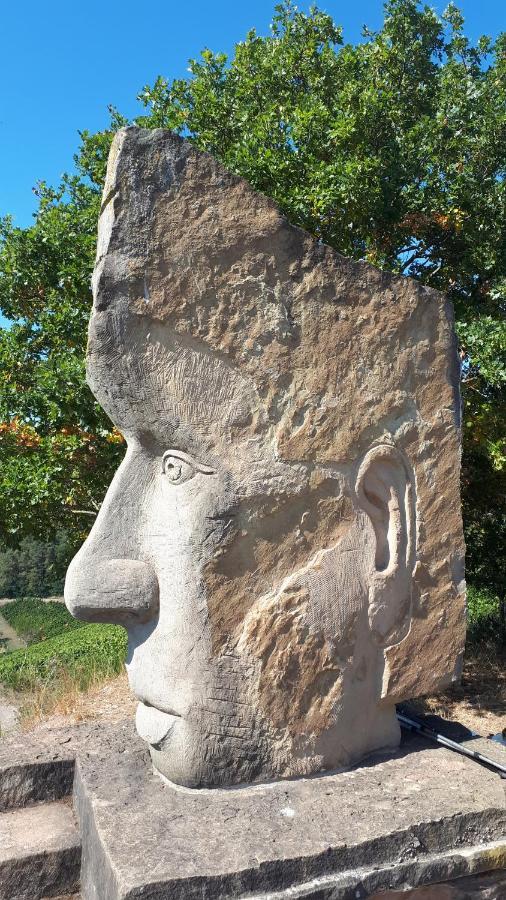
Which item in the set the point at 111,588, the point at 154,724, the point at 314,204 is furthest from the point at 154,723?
the point at 314,204

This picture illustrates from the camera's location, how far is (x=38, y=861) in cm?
266

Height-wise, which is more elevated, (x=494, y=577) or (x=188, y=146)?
(x=188, y=146)

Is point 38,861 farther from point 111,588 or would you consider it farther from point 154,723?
point 111,588

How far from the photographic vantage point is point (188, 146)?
2568mm

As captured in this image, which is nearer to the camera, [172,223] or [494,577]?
[172,223]

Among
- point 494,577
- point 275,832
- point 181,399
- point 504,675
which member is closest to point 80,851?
point 275,832

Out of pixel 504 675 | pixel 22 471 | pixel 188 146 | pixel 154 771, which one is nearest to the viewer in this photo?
pixel 188 146

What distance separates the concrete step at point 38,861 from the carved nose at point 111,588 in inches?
33.0

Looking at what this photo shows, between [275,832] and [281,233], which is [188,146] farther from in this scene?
[275,832]

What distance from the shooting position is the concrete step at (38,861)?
2621mm

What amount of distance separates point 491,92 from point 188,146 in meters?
5.02

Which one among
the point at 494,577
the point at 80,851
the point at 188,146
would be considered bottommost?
the point at 80,851

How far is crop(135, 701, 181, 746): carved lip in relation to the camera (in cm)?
265

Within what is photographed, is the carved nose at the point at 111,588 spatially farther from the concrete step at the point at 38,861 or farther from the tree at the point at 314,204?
the tree at the point at 314,204
